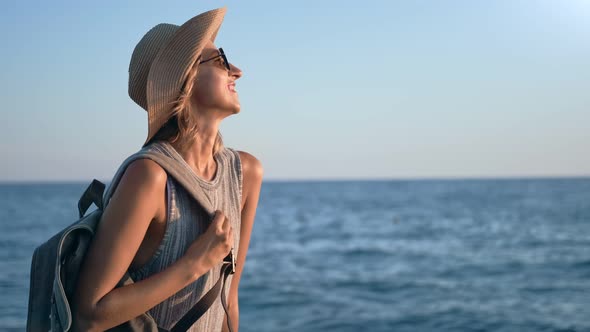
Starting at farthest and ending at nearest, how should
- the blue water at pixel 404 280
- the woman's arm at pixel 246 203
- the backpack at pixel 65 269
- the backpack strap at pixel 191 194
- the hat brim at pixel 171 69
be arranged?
1. the blue water at pixel 404 280
2. the woman's arm at pixel 246 203
3. the hat brim at pixel 171 69
4. the backpack strap at pixel 191 194
5. the backpack at pixel 65 269

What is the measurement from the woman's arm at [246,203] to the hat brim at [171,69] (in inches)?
17.6

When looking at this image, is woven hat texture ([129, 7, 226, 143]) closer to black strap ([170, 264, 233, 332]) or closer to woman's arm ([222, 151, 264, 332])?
woman's arm ([222, 151, 264, 332])

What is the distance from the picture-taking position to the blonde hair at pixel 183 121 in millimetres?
2236

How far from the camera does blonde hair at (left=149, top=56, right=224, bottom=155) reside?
224 cm

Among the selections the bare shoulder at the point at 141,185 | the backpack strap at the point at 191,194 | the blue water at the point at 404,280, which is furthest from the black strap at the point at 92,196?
the blue water at the point at 404,280

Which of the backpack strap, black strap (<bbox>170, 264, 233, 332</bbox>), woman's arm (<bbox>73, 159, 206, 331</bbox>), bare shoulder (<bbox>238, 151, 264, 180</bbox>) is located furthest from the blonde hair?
black strap (<bbox>170, 264, 233, 332</bbox>)

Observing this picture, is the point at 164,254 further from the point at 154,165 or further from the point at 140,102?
the point at 140,102

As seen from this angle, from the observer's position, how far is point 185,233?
2209 mm

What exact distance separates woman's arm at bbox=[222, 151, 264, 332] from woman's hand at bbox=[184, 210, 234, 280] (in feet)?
1.23

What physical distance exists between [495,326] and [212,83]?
964 cm

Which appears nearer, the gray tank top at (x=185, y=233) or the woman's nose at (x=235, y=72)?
the gray tank top at (x=185, y=233)

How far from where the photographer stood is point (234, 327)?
2.63 meters

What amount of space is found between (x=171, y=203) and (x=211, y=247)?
19 cm

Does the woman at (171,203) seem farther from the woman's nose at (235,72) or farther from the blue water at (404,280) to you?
the blue water at (404,280)
